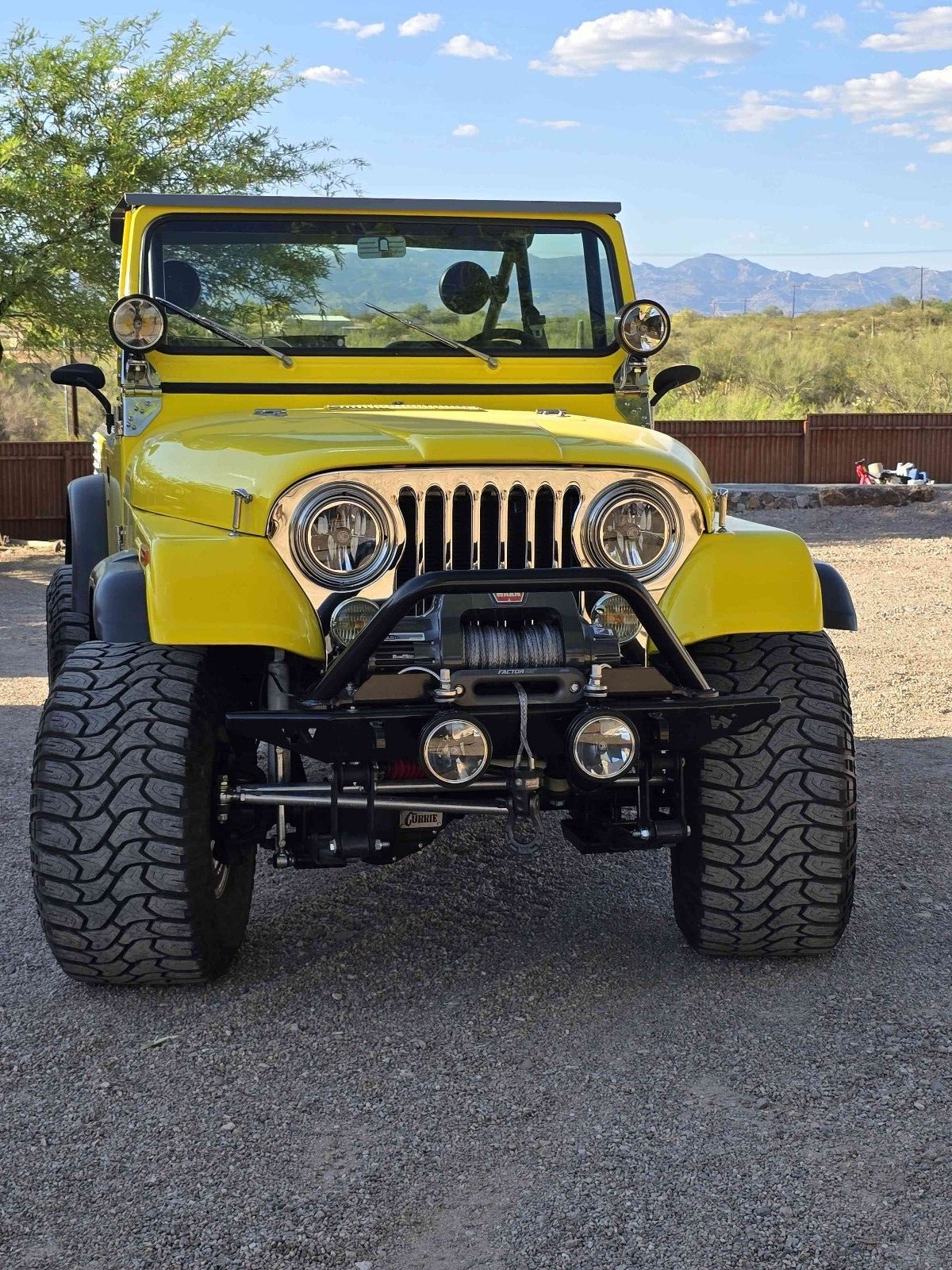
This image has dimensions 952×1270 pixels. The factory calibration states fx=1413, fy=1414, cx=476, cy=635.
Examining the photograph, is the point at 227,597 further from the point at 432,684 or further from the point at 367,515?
the point at 432,684

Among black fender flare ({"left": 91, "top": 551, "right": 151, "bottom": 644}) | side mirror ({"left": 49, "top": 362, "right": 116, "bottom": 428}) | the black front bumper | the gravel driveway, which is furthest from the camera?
side mirror ({"left": 49, "top": 362, "right": 116, "bottom": 428})

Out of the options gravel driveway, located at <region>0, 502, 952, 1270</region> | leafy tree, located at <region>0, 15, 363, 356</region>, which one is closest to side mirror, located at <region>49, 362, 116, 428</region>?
gravel driveway, located at <region>0, 502, 952, 1270</region>

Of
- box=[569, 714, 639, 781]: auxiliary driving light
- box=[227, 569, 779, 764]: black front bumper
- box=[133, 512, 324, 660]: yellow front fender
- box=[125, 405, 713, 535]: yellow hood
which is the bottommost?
box=[569, 714, 639, 781]: auxiliary driving light

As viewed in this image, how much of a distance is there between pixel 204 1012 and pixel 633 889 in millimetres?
1576

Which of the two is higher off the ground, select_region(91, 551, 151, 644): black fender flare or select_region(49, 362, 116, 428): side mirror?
select_region(49, 362, 116, 428): side mirror

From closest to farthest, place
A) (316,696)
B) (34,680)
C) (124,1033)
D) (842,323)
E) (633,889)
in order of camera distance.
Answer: (316,696) → (124,1033) → (633,889) → (34,680) → (842,323)

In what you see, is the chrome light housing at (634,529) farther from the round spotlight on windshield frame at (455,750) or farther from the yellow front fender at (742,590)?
the round spotlight on windshield frame at (455,750)

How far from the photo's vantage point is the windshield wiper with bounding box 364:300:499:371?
478cm

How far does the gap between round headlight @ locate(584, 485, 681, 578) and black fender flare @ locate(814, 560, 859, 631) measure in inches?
20.1

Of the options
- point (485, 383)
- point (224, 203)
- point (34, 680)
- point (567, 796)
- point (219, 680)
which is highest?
point (224, 203)

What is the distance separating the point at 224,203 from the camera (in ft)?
15.5

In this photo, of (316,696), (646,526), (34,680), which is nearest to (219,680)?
(316,696)

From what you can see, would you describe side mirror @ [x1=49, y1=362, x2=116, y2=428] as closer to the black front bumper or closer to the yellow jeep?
the yellow jeep

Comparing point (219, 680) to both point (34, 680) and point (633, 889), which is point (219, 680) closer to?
point (633, 889)
